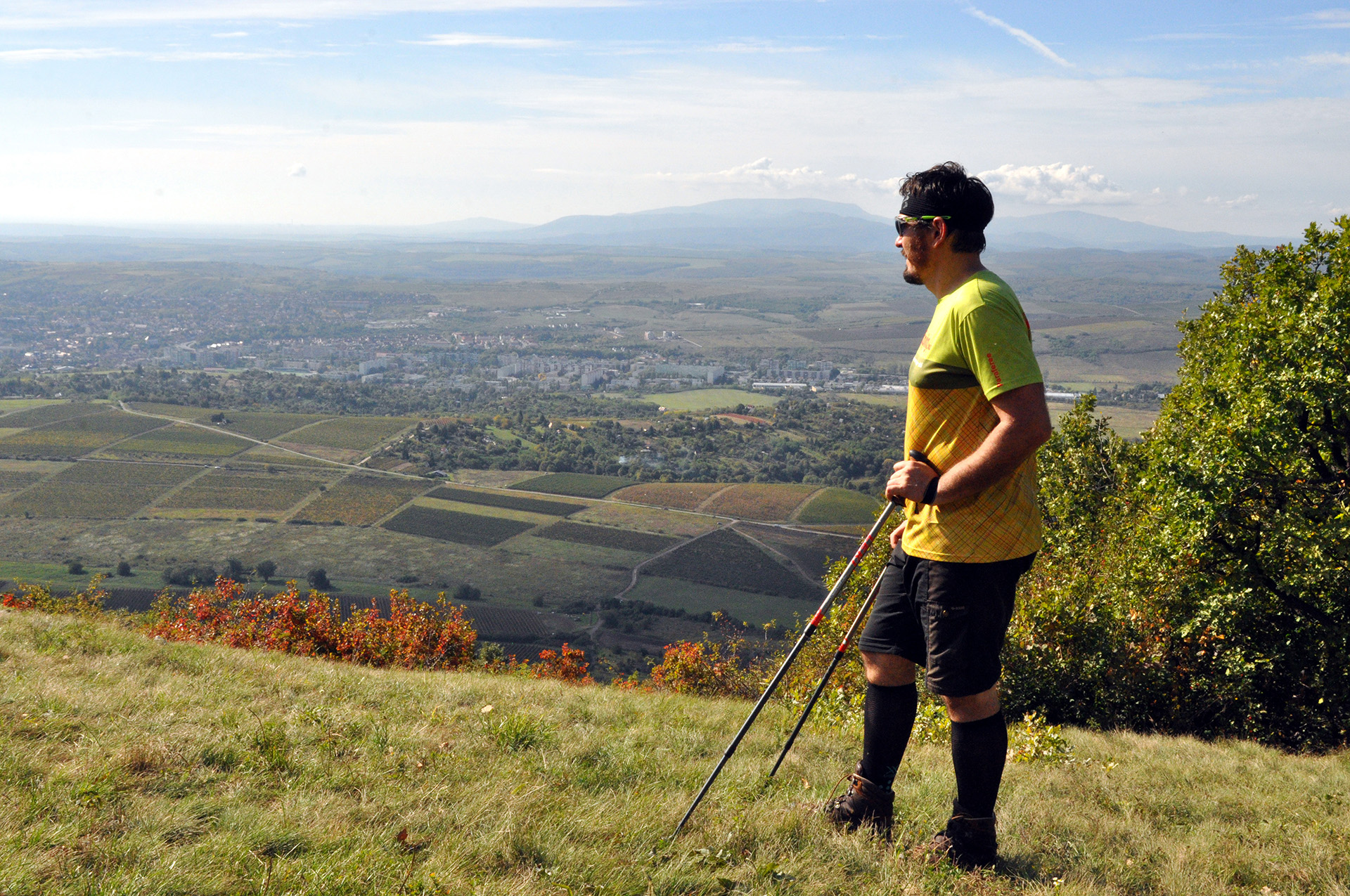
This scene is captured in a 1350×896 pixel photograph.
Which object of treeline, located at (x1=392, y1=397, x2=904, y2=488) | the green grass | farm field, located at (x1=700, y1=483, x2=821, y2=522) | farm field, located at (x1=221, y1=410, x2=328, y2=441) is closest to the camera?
farm field, located at (x1=700, y1=483, x2=821, y2=522)

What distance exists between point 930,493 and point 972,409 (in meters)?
0.35

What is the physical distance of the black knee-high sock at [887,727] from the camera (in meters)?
3.55

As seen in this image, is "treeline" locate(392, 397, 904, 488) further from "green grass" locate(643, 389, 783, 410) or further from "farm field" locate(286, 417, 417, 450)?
"green grass" locate(643, 389, 783, 410)

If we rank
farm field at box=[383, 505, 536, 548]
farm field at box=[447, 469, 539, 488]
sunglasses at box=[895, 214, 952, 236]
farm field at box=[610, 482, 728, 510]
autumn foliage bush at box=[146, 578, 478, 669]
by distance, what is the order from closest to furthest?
sunglasses at box=[895, 214, 952, 236] < autumn foliage bush at box=[146, 578, 478, 669] < farm field at box=[383, 505, 536, 548] < farm field at box=[610, 482, 728, 510] < farm field at box=[447, 469, 539, 488]

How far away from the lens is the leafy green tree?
10.3 metres

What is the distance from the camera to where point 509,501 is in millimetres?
70438

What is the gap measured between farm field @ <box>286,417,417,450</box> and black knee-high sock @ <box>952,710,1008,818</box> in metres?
86.7

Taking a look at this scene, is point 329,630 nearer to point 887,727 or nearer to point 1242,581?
point 887,727

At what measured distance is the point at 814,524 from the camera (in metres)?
65.0

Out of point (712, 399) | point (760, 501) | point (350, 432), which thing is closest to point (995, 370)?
point (760, 501)

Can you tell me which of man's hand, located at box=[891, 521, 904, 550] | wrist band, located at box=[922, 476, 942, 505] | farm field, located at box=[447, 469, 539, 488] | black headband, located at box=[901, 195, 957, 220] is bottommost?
farm field, located at box=[447, 469, 539, 488]

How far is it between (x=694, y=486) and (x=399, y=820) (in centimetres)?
7483

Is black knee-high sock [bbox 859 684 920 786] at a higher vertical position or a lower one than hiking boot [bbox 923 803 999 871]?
higher

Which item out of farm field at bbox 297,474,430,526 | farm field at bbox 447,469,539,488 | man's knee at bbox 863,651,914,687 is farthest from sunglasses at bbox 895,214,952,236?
farm field at bbox 447,469,539,488
